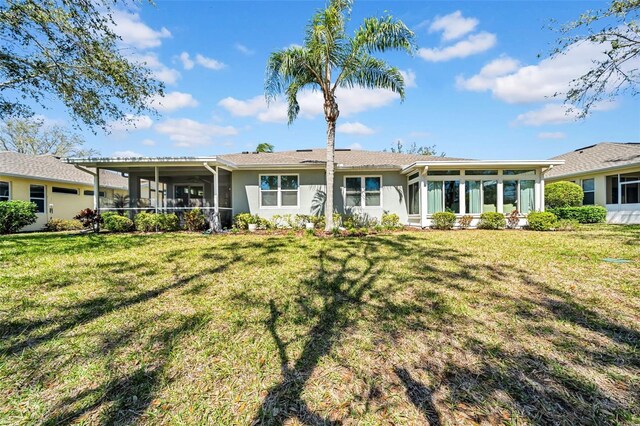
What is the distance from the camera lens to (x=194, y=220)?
12453 millimetres

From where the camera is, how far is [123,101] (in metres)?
11.3

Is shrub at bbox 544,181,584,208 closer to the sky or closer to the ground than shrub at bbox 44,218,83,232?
closer to the sky

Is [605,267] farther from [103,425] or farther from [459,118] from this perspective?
[459,118]

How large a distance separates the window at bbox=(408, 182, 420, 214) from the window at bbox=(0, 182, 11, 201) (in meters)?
19.3

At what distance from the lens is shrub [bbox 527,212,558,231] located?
1193 cm

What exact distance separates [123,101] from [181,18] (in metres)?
3.91

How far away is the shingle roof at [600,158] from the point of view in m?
14.9

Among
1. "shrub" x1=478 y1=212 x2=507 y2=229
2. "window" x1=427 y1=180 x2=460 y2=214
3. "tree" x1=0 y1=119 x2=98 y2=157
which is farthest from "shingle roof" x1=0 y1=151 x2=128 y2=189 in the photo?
"shrub" x1=478 y1=212 x2=507 y2=229

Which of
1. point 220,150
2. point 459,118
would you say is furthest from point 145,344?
point 459,118

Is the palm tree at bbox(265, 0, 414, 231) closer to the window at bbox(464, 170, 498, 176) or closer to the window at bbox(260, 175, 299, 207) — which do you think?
the window at bbox(260, 175, 299, 207)

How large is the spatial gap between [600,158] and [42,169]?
3143 cm

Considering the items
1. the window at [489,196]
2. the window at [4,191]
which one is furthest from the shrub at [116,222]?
the window at [489,196]

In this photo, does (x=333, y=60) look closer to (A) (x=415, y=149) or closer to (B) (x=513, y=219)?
(B) (x=513, y=219)

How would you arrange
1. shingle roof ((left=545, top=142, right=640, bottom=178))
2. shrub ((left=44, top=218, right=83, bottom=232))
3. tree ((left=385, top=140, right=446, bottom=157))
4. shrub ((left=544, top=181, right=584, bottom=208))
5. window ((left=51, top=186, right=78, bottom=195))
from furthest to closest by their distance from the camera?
tree ((left=385, top=140, right=446, bottom=157))
window ((left=51, top=186, right=78, bottom=195))
shrub ((left=544, top=181, right=584, bottom=208))
shrub ((left=44, top=218, right=83, bottom=232))
shingle roof ((left=545, top=142, right=640, bottom=178))
